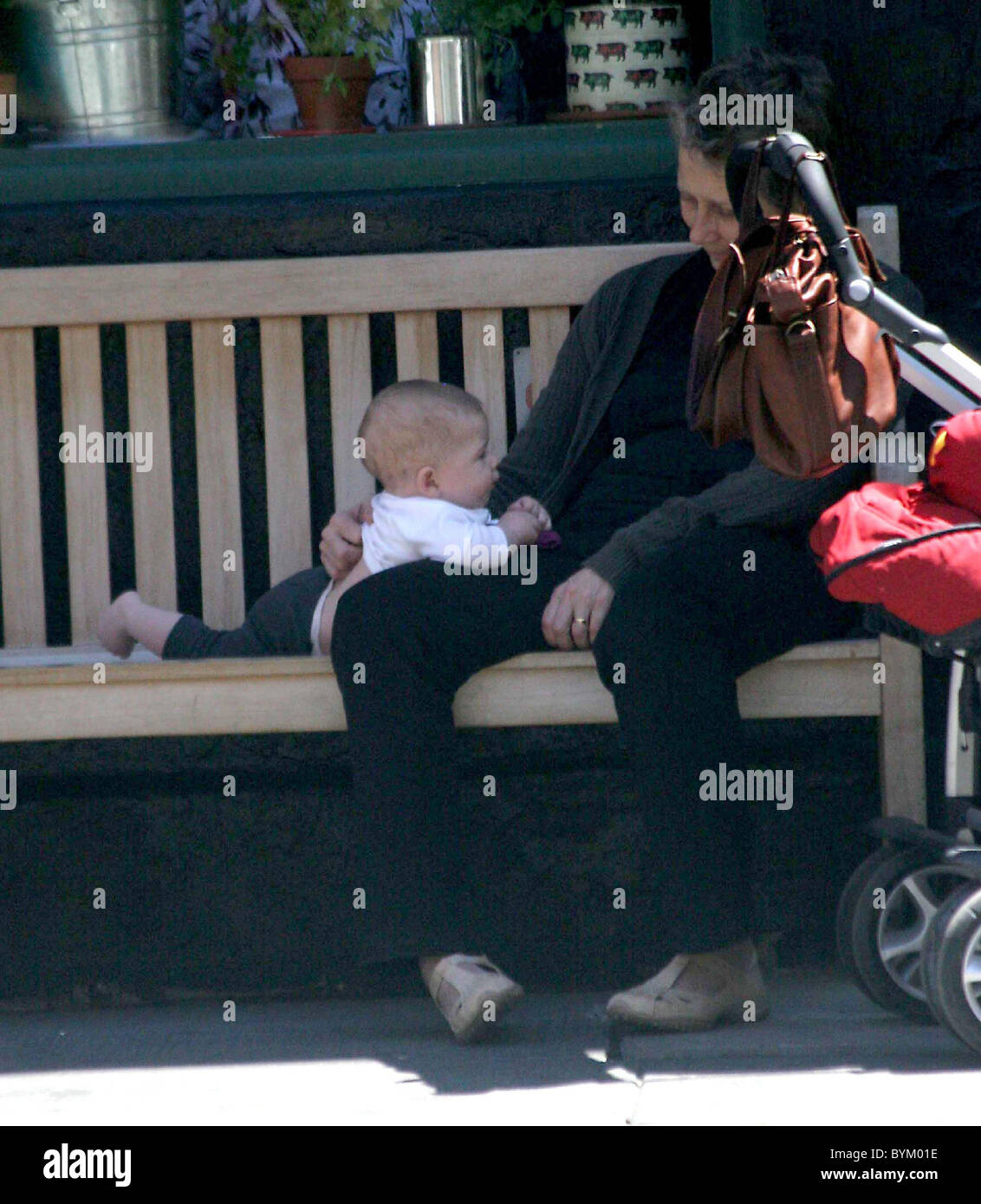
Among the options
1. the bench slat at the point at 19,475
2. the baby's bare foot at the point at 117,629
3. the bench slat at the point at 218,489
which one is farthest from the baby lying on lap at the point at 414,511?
the bench slat at the point at 19,475

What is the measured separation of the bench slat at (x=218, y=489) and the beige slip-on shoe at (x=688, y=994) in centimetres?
98

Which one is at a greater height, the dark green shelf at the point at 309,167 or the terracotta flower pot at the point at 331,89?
the terracotta flower pot at the point at 331,89

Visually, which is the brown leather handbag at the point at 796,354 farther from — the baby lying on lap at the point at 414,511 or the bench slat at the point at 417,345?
the bench slat at the point at 417,345

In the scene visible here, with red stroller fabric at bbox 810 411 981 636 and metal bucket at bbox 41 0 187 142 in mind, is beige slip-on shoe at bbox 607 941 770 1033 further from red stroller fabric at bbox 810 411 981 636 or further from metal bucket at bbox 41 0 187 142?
metal bucket at bbox 41 0 187 142

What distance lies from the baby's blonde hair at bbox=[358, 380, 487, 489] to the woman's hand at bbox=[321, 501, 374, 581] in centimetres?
9

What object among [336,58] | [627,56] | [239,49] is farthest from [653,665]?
[239,49]

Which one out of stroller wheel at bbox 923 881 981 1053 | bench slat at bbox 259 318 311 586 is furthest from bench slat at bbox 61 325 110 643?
stroller wheel at bbox 923 881 981 1053

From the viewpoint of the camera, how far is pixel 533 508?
2846 mm

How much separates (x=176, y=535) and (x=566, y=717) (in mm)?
991

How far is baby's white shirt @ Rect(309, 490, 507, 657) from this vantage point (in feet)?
8.99

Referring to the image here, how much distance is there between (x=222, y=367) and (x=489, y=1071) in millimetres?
1263

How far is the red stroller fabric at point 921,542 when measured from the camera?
2230mm

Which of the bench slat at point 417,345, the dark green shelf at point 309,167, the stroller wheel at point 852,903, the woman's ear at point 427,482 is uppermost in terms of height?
the dark green shelf at point 309,167

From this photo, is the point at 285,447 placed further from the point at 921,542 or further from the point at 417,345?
the point at 921,542
